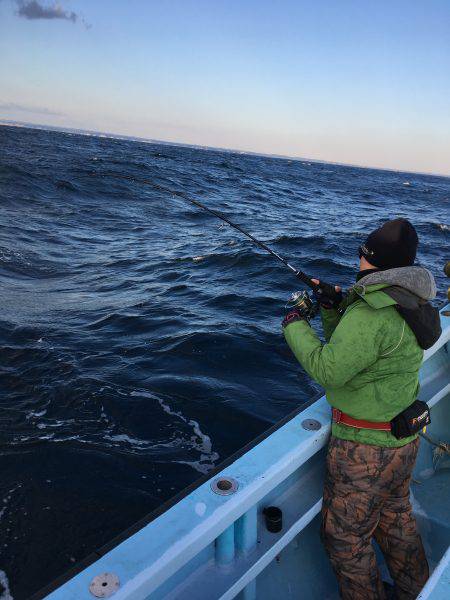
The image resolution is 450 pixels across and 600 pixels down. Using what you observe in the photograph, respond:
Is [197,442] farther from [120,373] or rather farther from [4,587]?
[4,587]

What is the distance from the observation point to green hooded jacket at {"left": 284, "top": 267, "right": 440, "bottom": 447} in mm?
2049

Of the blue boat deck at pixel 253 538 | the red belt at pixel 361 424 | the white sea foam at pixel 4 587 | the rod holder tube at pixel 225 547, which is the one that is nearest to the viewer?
the blue boat deck at pixel 253 538

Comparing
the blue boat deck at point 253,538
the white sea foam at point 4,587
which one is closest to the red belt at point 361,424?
the blue boat deck at point 253,538

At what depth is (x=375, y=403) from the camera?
7.35 feet

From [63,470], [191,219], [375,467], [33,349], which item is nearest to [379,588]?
[375,467]

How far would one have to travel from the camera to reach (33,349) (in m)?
6.08

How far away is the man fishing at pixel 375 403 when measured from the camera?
2.08 metres

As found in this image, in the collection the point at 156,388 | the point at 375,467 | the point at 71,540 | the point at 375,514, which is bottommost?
the point at 71,540

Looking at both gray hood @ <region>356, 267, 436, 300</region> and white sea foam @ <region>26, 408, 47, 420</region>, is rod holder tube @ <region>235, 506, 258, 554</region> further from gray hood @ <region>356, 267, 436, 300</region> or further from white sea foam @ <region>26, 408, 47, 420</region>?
white sea foam @ <region>26, 408, 47, 420</region>

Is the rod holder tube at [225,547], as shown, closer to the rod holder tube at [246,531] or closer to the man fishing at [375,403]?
the rod holder tube at [246,531]

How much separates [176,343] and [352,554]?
4594mm

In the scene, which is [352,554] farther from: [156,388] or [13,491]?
[156,388]

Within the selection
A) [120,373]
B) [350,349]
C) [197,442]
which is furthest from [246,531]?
[120,373]

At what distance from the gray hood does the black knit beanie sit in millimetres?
97
